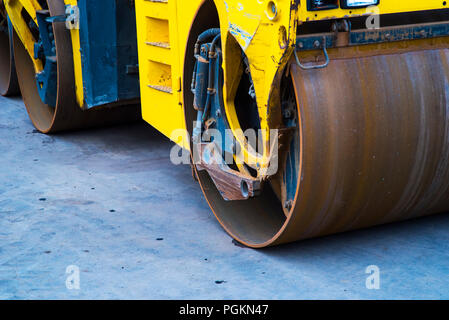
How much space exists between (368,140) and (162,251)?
1017mm

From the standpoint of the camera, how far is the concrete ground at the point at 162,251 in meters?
2.73

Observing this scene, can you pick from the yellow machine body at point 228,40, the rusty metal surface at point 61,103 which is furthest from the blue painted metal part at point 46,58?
the yellow machine body at point 228,40

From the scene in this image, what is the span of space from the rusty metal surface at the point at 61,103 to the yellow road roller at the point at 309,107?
1066 millimetres

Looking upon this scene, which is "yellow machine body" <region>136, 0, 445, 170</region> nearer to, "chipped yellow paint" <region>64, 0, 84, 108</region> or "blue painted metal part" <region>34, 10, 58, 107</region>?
"chipped yellow paint" <region>64, 0, 84, 108</region>

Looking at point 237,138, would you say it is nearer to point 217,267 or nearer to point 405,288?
point 217,267

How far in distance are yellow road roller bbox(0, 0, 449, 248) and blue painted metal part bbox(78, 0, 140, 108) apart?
22.4 inches

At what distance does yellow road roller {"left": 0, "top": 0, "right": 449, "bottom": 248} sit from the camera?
2576 millimetres

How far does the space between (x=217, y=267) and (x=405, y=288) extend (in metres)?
0.74

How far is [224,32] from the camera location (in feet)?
9.42

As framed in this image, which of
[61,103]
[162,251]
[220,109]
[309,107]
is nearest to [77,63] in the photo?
[61,103]

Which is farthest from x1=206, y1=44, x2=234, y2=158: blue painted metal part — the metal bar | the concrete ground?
the metal bar

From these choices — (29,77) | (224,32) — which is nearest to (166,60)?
(224,32)

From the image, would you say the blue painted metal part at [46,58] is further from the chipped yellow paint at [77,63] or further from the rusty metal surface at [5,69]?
the rusty metal surface at [5,69]

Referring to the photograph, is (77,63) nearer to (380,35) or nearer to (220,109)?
(220,109)
